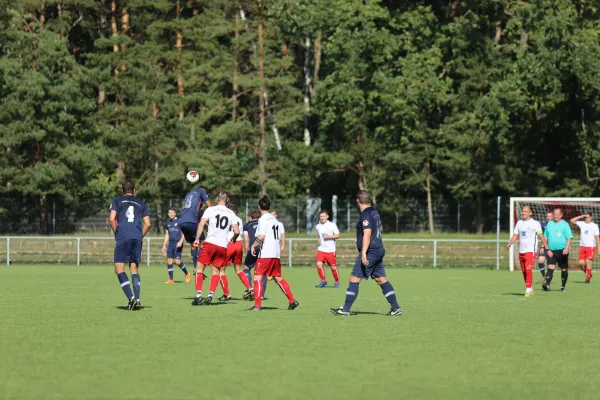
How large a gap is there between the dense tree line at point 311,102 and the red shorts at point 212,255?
123 ft

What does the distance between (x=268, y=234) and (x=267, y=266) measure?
1.76 ft

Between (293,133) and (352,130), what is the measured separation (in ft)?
21.8

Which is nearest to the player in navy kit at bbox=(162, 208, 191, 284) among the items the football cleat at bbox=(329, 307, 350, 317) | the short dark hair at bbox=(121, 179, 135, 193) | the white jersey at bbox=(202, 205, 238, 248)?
the white jersey at bbox=(202, 205, 238, 248)

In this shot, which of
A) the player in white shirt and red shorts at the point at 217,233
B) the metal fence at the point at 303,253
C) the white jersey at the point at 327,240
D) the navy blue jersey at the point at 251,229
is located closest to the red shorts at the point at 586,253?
the white jersey at the point at 327,240

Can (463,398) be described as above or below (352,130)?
below

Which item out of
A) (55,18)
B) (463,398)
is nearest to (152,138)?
(55,18)

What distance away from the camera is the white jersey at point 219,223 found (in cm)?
1981

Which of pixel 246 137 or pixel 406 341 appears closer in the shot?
pixel 406 341

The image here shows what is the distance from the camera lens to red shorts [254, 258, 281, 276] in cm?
1881

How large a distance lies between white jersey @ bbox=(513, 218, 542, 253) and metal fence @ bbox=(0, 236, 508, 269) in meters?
19.5

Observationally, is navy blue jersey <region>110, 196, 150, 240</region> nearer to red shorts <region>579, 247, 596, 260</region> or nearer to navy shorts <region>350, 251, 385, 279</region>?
navy shorts <region>350, 251, 385, 279</region>

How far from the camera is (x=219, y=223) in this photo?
781 inches

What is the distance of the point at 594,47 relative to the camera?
178 feet

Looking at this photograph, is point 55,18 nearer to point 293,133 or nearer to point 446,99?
point 293,133
